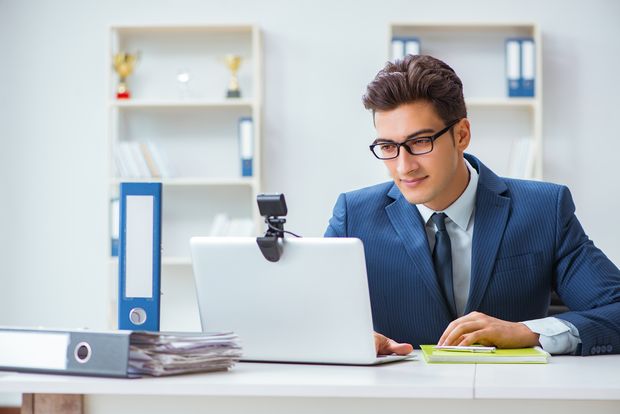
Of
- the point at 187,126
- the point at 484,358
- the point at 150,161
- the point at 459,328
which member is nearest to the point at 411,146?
the point at 459,328

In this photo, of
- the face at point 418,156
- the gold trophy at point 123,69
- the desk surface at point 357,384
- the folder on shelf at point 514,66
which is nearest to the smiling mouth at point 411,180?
the face at point 418,156

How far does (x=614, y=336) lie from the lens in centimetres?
188

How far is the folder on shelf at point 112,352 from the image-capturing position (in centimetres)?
137

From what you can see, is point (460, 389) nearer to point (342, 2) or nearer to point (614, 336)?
point (614, 336)

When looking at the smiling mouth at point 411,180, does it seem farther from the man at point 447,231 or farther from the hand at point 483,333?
the hand at point 483,333

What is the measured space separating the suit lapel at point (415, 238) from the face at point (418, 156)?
9 cm

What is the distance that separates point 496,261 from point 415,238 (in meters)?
0.20

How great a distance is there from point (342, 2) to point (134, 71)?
1.09m

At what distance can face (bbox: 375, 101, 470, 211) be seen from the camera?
81.2 inches

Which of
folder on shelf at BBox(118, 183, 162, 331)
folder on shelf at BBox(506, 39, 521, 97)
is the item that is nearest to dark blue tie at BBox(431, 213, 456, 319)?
folder on shelf at BBox(118, 183, 162, 331)

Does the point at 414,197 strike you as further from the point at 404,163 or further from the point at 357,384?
the point at 357,384

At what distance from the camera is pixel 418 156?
2080mm

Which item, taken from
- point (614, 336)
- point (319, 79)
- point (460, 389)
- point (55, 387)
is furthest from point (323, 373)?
point (319, 79)

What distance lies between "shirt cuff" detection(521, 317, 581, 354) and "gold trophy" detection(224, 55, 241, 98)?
2711mm
